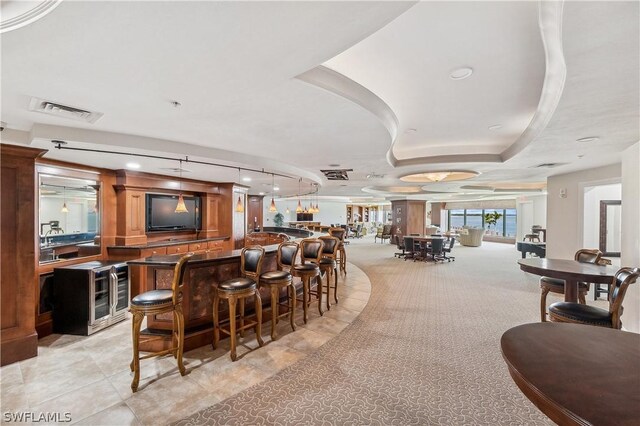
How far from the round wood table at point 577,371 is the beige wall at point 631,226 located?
3144 millimetres

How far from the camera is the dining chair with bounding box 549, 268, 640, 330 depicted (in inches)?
96.3

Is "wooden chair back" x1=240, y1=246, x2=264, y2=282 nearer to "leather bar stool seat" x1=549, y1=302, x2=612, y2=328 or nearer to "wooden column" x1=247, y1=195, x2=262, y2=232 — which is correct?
"leather bar stool seat" x1=549, y1=302, x2=612, y2=328

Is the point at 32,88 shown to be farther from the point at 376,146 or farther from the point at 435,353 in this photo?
the point at 435,353

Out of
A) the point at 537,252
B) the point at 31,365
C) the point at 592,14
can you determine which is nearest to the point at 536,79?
the point at 592,14

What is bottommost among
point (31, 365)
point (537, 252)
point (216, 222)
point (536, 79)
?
point (31, 365)

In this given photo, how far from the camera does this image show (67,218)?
4.25m

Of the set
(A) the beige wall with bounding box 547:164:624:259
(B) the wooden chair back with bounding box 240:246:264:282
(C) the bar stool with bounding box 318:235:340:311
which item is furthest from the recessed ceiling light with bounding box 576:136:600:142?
(B) the wooden chair back with bounding box 240:246:264:282

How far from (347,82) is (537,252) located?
8.01 m

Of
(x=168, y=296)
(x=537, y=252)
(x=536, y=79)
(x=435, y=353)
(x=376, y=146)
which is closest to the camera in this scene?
(x=536, y=79)

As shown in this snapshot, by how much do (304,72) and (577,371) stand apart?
7.23 ft

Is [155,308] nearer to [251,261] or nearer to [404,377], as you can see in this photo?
[251,261]

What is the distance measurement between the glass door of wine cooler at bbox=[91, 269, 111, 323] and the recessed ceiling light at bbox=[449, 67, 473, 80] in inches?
198

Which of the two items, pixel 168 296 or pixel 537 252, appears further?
pixel 537 252

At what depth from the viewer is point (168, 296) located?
2621 mm
